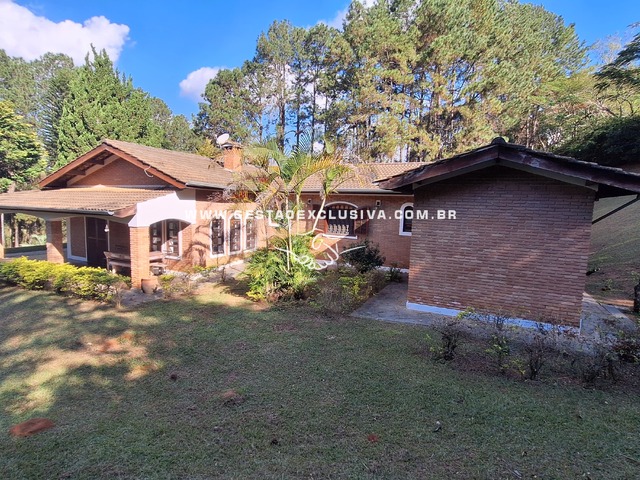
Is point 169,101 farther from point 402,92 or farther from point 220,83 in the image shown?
point 402,92

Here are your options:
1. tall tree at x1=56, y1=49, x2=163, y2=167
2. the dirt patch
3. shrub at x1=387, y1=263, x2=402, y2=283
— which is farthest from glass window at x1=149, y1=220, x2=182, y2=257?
tall tree at x1=56, y1=49, x2=163, y2=167

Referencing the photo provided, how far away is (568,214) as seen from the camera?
23.0 feet

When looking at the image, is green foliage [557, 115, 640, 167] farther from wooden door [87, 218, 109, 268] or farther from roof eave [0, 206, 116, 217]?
wooden door [87, 218, 109, 268]

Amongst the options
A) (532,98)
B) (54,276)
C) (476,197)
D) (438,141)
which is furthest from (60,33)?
(532,98)

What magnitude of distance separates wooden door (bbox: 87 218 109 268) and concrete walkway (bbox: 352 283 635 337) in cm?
1180

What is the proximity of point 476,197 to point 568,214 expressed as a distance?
1774 mm

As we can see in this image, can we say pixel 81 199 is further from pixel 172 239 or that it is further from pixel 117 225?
pixel 172 239

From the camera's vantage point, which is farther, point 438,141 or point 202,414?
point 438,141

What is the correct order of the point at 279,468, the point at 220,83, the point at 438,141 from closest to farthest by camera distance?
the point at 279,468
the point at 438,141
the point at 220,83

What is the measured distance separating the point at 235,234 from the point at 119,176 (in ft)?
16.8

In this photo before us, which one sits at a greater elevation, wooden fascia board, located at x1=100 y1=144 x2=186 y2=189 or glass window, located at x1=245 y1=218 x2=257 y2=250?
wooden fascia board, located at x1=100 y1=144 x2=186 y2=189

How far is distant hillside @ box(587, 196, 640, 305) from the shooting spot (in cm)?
1053

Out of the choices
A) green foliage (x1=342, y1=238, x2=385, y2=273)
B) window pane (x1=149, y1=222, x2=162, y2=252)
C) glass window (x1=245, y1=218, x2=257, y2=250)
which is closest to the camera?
green foliage (x1=342, y1=238, x2=385, y2=273)

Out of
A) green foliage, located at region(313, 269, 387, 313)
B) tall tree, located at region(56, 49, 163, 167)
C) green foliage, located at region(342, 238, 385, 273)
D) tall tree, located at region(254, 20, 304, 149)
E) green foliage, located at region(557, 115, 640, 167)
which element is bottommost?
green foliage, located at region(313, 269, 387, 313)
